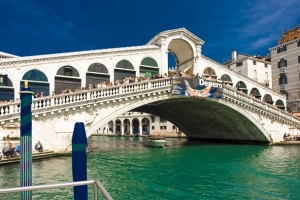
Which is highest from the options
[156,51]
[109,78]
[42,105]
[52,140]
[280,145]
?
[156,51]

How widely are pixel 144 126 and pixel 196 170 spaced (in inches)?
1798

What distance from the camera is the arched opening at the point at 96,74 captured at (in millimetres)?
20203

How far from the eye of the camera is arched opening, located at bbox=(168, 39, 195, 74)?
2600cm

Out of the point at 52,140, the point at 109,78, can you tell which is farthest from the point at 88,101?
the point at 109,78

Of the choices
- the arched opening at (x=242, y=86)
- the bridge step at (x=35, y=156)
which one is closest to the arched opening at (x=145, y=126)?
the arched opening at (x=242, y=86)

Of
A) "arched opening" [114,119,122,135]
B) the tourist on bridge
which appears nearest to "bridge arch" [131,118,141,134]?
"arched opening" [114,119,122,135]

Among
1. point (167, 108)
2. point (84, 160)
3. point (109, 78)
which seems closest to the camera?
point (84, 160)

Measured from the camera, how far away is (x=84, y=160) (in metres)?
3.74

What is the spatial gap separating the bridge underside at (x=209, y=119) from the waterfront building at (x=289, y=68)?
9.70 meters

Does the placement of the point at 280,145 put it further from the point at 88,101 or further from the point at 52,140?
the point at 52,140

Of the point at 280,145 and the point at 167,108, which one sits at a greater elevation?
the point at 167,108

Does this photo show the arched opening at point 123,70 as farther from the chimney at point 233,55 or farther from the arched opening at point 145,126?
the arched opening at point 145,126

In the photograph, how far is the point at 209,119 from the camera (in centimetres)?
2730

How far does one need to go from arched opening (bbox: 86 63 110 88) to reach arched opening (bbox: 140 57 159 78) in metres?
3.52
